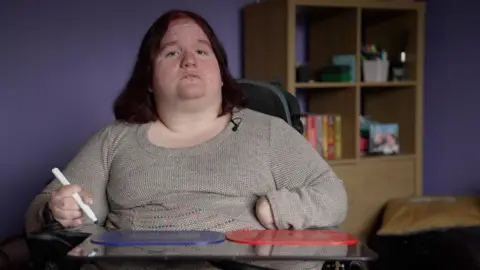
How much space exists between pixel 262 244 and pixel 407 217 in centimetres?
147

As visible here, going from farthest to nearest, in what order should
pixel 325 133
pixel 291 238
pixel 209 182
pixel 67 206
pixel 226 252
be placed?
pixel 325 133, pixel 209 182, pixel 67 206, pixel 291 238, pixel 226 252

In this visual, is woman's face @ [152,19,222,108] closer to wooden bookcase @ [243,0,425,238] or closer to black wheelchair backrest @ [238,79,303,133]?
black wheelchair backrest @ [238,79,303,133]

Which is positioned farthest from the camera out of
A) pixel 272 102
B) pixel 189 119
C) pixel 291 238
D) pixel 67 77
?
pixel 67 77

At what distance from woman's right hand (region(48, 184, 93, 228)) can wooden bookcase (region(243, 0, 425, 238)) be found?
54.2 inches

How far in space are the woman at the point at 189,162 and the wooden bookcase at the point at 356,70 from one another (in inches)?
37.4

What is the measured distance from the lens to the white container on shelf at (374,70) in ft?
9.15

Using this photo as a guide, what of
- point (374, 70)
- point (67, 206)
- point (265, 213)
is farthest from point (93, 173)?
point (374, 70)

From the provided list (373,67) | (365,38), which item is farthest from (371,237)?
(365,38)

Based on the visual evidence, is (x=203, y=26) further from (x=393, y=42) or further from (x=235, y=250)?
(x=393, y=42)

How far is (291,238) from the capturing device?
1265 millimetres

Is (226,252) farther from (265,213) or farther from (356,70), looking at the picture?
(356,70)

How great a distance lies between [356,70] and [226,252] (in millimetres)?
1740

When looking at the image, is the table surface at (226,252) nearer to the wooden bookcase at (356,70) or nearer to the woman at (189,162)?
the woman at (189,162)

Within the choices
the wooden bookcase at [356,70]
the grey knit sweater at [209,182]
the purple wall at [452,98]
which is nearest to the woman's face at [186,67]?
the grey knit sweater at [209,182]
